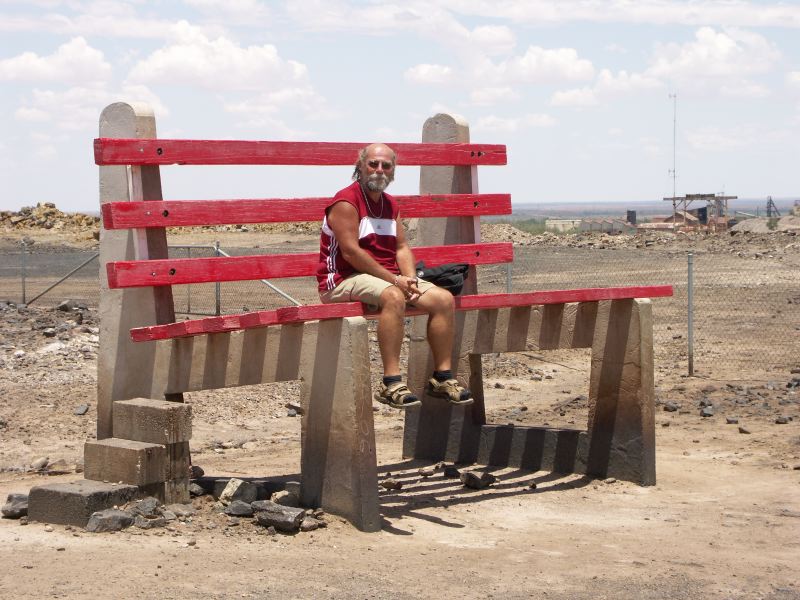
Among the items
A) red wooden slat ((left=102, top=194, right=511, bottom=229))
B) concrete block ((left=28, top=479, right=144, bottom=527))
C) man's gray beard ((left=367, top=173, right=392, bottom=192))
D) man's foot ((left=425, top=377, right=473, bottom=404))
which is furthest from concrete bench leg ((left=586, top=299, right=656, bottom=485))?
concrete block ((left=28, top=479, right=144, bottom=527))

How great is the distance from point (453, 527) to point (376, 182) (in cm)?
208

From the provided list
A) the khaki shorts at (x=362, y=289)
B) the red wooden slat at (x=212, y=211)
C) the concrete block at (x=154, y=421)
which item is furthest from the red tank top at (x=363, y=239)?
the concrete block at (x=154, y=421)

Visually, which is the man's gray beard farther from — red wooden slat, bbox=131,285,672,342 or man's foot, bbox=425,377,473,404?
man's foot, bbox=425,377,473,404

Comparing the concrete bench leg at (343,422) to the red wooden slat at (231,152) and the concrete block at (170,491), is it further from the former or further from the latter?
the red wooden slat at (231,152)

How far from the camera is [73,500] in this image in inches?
276

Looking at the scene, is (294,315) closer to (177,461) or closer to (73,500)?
(177,461)

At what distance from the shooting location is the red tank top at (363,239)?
A: 8.00m

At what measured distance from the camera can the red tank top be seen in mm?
7996

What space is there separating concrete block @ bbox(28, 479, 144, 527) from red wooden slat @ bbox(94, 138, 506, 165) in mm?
1973

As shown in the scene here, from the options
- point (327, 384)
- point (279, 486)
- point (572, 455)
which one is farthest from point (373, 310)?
point (572, 455)

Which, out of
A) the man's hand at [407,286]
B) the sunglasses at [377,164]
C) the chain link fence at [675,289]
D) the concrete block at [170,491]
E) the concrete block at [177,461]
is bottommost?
the chain link fence at [675,289]

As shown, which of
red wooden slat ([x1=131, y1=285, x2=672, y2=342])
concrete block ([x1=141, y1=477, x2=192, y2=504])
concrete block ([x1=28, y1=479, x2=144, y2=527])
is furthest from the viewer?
concrete block ([x1=141, y1=477, x2=192, y2=504])

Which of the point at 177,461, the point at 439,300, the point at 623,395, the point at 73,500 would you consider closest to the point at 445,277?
the point at 439,300

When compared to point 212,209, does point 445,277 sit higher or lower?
lower
